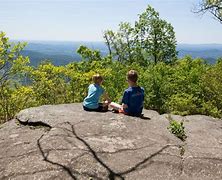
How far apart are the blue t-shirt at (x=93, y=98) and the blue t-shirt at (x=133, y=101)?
3.08 feet

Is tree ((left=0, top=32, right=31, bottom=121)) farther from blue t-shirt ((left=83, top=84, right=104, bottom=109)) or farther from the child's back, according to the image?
the child's back

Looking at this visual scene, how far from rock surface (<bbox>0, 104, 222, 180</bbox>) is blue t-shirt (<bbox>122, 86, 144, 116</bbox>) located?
2.44 ft

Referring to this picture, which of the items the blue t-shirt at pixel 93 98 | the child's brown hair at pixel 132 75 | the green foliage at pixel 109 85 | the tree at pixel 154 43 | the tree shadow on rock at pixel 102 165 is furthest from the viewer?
the tree at pixel 154 43

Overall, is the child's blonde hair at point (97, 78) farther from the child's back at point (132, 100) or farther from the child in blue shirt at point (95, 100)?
the child's back at point (132, 100)

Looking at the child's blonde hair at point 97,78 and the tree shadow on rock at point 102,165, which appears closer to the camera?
the tree shadow on rock at point 102,165

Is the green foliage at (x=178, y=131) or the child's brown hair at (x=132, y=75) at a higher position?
the child's brown hair at (x=132, y=75)

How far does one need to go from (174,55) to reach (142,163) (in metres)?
43.0

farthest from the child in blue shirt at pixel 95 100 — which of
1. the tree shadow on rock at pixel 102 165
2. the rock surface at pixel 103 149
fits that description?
the tree shadow on rock at pixel 102 165

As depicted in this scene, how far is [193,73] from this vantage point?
16.1 meters

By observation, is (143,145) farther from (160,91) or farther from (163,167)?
(160,91)

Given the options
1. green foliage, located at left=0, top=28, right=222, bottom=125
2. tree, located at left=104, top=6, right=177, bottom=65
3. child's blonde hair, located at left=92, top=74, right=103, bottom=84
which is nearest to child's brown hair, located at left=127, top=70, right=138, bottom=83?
child's blonde hair, located at left=92, top=74, right=103, bottom=84

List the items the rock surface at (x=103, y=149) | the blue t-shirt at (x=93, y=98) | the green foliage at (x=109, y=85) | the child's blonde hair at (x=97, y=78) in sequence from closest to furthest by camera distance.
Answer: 1. the rock surface at (x=103, y=149)
2. the blue t-shirt at (x=93, y=98)
3. the child's blonde hair at (x=97, y=78)
4. the green foliage at (x=109, y=85)

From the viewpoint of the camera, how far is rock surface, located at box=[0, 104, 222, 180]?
5.58 metres

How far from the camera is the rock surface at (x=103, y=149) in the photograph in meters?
5.58
